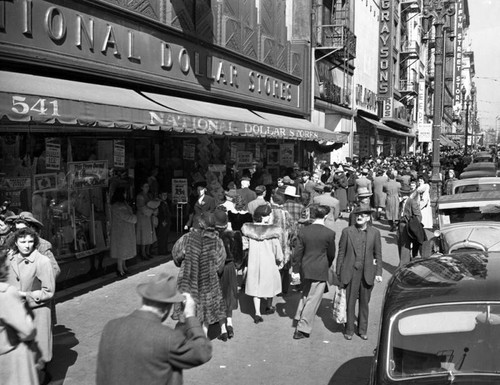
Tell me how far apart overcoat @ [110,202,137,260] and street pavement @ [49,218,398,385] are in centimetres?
97

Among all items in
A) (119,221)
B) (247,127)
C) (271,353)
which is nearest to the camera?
(271,353)

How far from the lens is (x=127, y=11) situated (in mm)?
12141

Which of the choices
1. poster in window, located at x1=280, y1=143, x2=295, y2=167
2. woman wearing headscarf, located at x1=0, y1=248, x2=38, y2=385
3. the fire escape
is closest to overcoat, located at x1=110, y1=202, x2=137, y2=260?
woman wearing headscarf, located at x1=0, y1=248, x2=38, y2=385

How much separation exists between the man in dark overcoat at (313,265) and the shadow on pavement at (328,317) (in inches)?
23.7

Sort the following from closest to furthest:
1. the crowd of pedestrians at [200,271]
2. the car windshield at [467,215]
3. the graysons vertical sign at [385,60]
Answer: the crowd of pedestrians at [200,271]
the car windshield at [467,215]
the graysons vertical sign at [385,60]

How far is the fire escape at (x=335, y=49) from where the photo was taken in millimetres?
27312

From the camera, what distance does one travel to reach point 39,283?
19.6 ft

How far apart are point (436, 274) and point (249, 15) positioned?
15964 millimetres

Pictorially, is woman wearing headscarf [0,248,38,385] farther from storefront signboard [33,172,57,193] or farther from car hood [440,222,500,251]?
car hood [440,222,500,251]

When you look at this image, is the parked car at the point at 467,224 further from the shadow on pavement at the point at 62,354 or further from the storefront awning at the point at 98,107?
the shadow on pavement at the point at 62,354

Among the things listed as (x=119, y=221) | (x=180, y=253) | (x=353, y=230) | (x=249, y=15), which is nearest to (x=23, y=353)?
(x=180, y=253)

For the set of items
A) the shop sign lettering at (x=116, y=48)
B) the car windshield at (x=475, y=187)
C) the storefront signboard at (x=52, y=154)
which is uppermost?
the shop sign lettering at (x=116, y=48)

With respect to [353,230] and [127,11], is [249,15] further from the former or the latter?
[353,230]

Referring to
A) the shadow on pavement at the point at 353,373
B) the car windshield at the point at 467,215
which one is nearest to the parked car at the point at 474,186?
the car windshield at the point at 467,215
